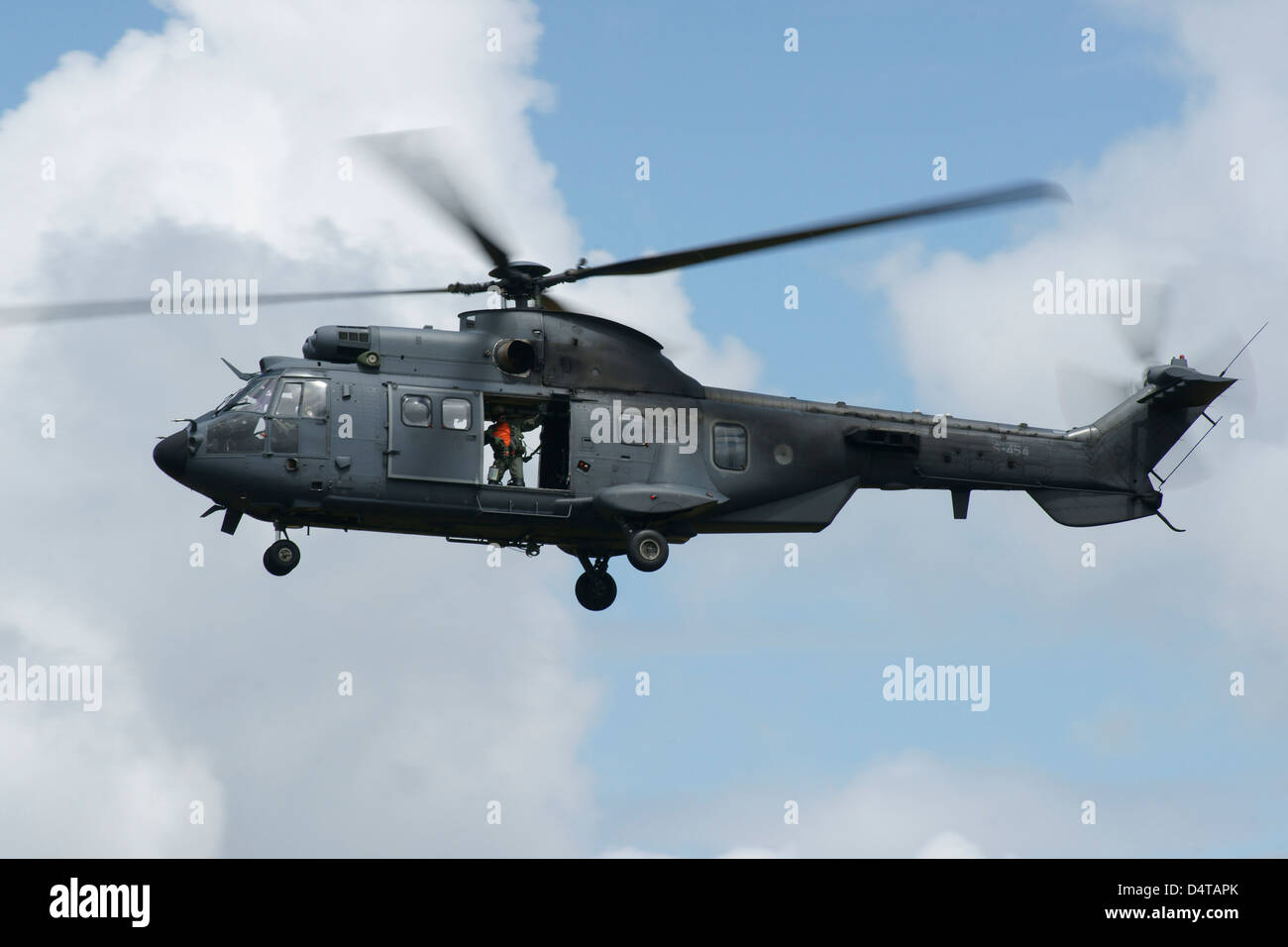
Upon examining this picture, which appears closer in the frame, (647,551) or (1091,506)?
(647,551)

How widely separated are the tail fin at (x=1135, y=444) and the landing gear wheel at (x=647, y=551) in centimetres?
842

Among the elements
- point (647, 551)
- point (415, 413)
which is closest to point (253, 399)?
point (415, 413)

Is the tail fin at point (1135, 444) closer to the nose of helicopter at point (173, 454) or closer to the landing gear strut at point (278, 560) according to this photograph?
the landing gear strut at point (278, 560)

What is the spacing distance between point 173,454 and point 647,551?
8384 millimetres

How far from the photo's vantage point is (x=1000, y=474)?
126 feet

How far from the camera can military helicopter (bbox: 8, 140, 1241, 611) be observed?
109 ft

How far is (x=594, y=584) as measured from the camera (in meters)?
36.9

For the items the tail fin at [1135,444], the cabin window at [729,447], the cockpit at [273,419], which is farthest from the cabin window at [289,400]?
the tail fin at [1135,444]

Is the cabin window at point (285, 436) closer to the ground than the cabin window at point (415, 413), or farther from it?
closer to the ground

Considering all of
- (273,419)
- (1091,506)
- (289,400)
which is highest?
(289,400)

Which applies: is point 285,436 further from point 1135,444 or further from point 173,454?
point 1135,444

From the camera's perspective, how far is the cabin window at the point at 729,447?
36.3m

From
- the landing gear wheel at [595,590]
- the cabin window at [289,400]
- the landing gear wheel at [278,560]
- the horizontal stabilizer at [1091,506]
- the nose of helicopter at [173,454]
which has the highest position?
the cabin window at [289,400]

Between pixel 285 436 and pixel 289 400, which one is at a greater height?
pixel 289 400
